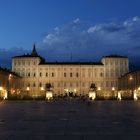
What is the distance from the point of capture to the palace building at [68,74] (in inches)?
5497

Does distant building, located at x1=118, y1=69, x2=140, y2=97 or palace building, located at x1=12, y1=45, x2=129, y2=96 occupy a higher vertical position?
palace building, located at x1=12, y1=45, x2=129, y2=96

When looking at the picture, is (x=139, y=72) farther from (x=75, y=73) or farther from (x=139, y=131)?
(x=139, y=131)

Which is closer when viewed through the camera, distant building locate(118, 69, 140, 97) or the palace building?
distant building locate(118, 69, 140, 97)

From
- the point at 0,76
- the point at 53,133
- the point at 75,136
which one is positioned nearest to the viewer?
the point at 75,136

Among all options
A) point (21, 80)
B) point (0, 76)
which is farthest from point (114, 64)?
point (0, 76)

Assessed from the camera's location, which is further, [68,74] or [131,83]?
[68,74]

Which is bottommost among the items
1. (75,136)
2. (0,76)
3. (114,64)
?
(75,136)

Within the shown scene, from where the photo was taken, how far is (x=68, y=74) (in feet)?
464

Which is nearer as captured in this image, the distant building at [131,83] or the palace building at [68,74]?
the distant building at [131,83]

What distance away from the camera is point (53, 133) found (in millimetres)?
11898

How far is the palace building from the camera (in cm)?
13962

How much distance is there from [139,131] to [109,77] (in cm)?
12873

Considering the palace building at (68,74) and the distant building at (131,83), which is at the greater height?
the palace building at (68,74)

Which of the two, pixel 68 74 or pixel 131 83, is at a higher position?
pixel 68 74
